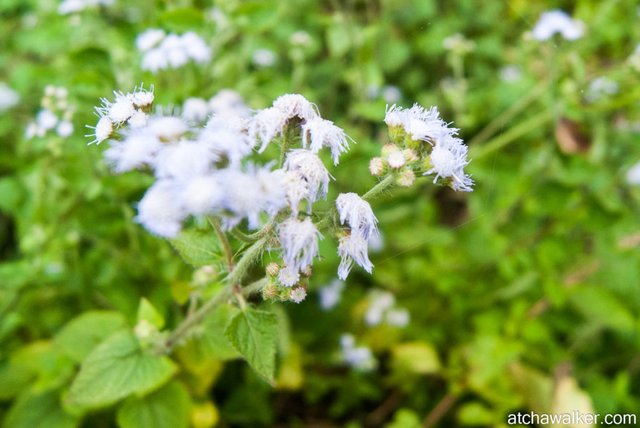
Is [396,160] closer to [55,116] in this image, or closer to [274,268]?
[274,268]

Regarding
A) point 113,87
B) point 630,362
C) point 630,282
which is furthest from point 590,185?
point 113,87

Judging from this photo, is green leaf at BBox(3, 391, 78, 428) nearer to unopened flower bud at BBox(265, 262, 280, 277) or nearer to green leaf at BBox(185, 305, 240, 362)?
green leaf at BBox(185, 305, 240, 362)

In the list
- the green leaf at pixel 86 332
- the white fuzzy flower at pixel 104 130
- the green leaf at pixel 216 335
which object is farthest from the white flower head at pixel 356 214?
the green leaf at pixel 86 332

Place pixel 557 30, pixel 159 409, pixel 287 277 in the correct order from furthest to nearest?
pixel 557 30, pixel 159 409, pixel 287 277

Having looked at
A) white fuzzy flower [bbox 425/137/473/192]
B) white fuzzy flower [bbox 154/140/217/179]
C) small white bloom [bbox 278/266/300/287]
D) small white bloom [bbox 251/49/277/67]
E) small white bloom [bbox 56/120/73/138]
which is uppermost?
small white bloom [bbox 251/49/277/67]

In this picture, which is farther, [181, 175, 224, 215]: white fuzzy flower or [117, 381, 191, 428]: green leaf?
[117, 381, 191, 428]: green leaf

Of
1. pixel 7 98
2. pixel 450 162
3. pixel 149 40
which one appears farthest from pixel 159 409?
pixel 7 98

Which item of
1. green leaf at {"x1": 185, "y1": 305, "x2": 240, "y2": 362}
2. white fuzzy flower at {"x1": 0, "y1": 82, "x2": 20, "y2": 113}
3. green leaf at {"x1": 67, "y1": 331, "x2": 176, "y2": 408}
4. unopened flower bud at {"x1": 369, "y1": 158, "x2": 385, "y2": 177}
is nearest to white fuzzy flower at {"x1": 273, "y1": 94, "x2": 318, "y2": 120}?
unopened flower bud at {"x1": 369, "y1": 158, "x2": 385, "y2": 177}
